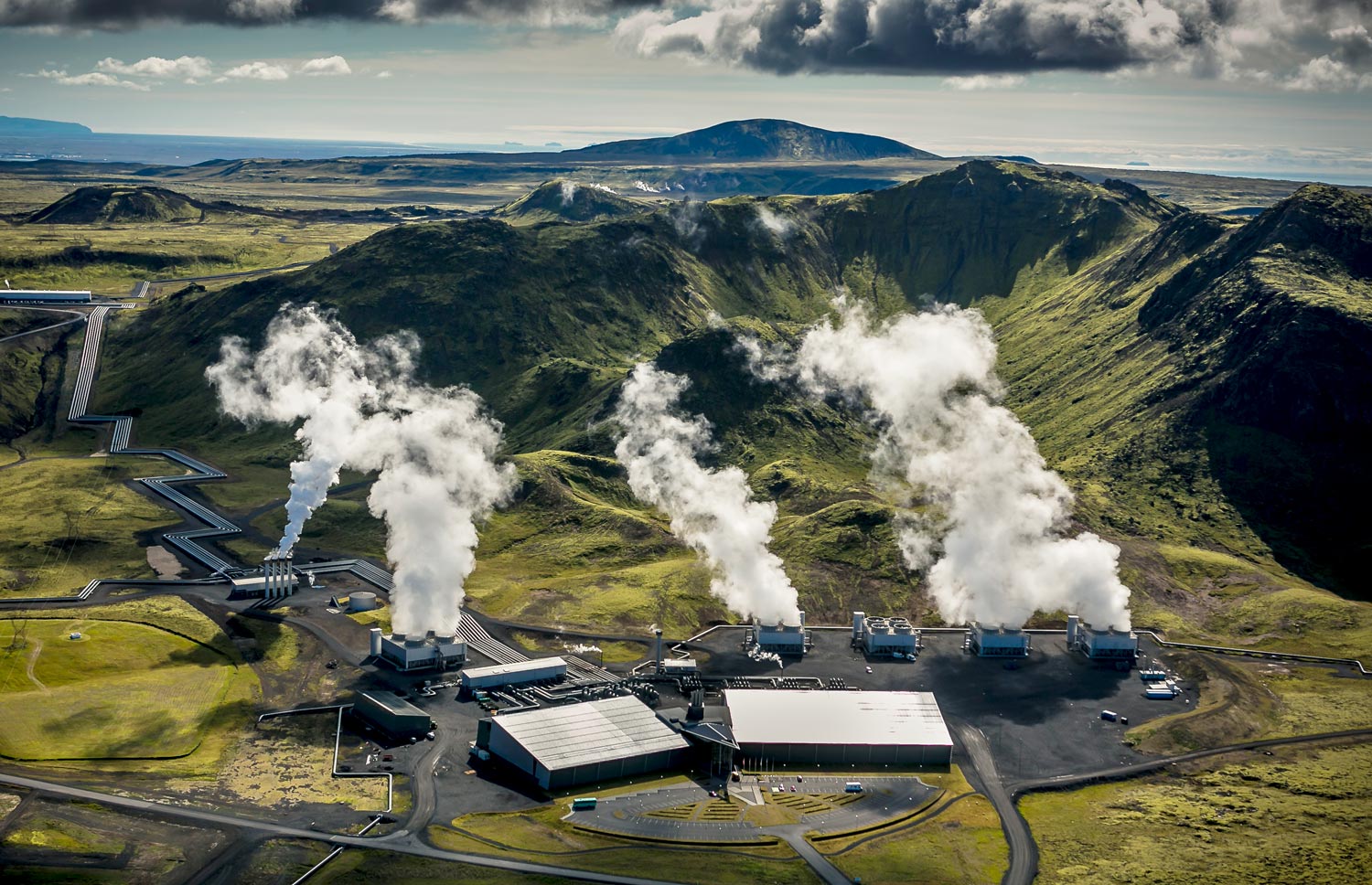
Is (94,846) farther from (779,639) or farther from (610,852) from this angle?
(779,639)

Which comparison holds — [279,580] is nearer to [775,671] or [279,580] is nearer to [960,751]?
[775,671]

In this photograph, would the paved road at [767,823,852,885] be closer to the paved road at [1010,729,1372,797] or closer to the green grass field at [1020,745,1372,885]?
the green grass field at [1020,745,1372,885]

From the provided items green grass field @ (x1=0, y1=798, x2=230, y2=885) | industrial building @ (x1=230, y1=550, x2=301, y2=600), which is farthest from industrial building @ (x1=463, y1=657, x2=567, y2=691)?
industrial building @ (x1=230, y1=550, x2=301, y2=600)

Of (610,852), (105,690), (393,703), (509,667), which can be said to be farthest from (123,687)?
(610,852)

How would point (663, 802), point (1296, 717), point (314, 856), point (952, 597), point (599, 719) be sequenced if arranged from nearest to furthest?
point (314, 856), point (663, 802), point (599, 719), point (1296, 717), point (952, 597)

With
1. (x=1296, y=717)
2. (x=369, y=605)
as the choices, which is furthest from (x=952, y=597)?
(x=369, y=605)
